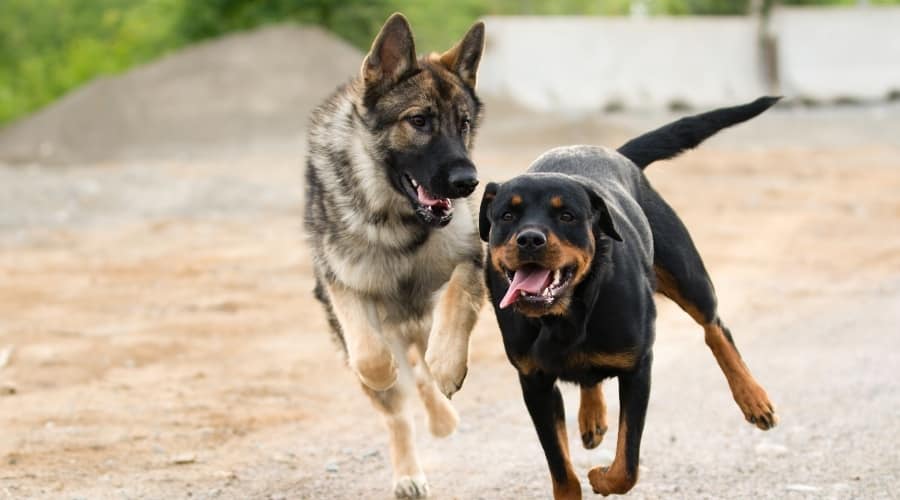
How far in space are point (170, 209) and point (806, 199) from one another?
8706 millimetres

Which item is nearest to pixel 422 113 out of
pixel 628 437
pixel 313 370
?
pixel 628 437

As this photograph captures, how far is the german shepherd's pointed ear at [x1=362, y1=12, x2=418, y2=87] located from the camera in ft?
21.2

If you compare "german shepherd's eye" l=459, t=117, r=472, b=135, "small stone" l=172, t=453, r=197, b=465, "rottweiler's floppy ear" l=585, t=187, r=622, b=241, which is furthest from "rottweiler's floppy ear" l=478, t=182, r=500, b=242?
"small stone" l=172, t=453, r=197, b=465

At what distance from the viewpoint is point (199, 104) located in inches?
1081

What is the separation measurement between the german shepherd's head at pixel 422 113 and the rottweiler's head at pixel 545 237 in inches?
27.7

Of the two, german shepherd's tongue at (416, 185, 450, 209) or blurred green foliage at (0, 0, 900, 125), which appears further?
blurred green foliage at (0, 0, 900, 125)

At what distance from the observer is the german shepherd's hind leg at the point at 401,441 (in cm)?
673

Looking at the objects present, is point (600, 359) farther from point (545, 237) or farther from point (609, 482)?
point (545, 237)

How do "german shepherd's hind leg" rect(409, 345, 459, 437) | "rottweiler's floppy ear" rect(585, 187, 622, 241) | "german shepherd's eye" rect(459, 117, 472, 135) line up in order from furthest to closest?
"german shepherd's hind leg" rect(409, 345, 459, 437), "german shepherd's eye" rect(459, 117, 472, 135), "rottweiler's floppy ear" rect(585, 187, 622, 241)

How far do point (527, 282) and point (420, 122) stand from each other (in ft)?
4.78

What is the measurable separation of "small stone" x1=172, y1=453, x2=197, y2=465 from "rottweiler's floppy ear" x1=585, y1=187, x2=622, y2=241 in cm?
300

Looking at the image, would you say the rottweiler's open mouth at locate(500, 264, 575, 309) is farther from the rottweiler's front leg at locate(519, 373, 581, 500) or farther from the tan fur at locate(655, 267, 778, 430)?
the tan fur at locate(655, 267, 778, 430)

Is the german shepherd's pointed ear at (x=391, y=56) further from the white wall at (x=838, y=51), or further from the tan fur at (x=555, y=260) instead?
the white wall at (x=838, y=51)

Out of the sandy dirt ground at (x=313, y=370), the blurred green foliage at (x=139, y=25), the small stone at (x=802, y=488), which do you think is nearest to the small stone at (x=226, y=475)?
the sandy dirt ground at (x=313, y=370)
